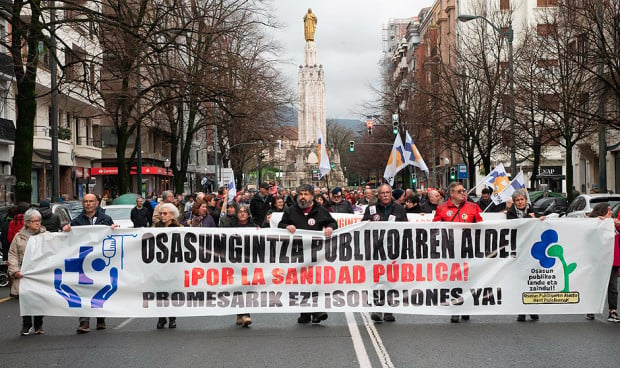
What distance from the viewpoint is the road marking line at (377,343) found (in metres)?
8.43

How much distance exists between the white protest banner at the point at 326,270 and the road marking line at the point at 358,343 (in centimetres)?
38

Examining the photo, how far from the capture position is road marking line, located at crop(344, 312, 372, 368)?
27.8 ft

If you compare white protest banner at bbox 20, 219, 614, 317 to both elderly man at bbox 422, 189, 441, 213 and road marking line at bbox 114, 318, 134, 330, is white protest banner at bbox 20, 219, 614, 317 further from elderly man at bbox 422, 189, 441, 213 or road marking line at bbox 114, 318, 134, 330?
elderly man at bbox 422, 189, 441, 213

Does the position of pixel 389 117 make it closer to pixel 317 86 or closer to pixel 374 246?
pixel 317 86

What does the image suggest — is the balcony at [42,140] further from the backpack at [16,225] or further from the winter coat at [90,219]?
the winter coat at [90,219]

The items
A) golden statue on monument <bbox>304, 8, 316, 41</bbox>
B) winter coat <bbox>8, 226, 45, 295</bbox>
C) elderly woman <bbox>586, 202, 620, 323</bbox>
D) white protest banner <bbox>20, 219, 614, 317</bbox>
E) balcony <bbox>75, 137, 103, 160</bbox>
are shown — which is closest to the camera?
white protest banner <bbox>20, 219, 614, 317</bbox>

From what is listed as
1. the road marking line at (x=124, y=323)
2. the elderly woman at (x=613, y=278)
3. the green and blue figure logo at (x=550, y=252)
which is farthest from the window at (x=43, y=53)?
the elderly woman at (x=613, y=278)

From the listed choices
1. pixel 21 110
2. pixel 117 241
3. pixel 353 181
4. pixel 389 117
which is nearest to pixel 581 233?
pixel 117 241

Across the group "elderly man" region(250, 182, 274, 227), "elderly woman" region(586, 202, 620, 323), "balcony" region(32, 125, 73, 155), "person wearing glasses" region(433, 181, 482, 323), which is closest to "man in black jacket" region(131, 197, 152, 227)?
"elderly man" region(250, 182, 274, 227)

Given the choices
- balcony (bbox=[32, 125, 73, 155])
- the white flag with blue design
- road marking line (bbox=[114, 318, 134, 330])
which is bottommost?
road marking line (bbox=[114, 318, 134, 330])

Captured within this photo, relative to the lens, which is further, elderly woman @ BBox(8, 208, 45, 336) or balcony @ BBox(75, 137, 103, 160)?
balcony @ BBox(75, 137, 103, 160)

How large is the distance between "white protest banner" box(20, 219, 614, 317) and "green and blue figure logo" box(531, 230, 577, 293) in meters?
0.01

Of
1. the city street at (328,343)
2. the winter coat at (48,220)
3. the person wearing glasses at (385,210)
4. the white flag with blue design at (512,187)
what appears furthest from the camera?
the white flag with blue design at (512,187)

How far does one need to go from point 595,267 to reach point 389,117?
54926 millimetres
